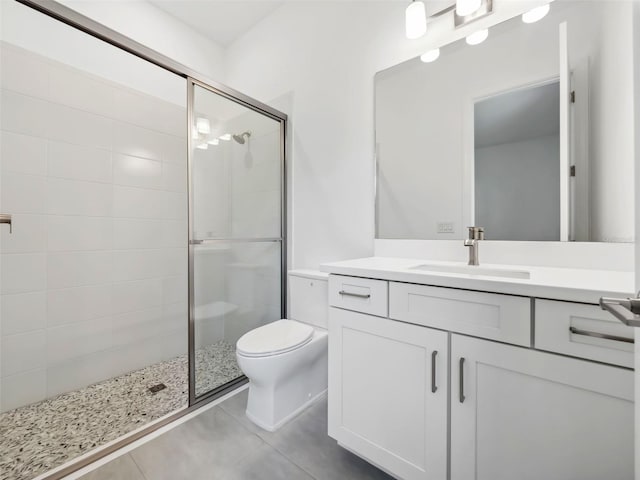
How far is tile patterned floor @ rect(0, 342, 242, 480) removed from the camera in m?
1.34

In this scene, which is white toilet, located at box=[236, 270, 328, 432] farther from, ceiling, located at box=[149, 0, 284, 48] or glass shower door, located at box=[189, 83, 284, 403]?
ceiling, located at box=[149, 0, 284, 48]

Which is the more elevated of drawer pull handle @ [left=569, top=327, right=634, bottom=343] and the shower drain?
drawer pull handle @ [left=569, top=327, right=634, bottom=343]

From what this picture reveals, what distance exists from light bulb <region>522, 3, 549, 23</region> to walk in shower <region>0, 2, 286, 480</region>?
1542 mm

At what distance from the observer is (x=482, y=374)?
2.99 feet

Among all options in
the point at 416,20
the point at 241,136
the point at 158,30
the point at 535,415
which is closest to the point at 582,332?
the point at 535,415

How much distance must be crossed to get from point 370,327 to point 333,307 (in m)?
0.19

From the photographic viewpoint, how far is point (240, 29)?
2.58 meters

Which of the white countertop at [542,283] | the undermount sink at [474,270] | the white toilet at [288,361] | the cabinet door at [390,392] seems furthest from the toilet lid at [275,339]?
the undermount sink at [474,270]

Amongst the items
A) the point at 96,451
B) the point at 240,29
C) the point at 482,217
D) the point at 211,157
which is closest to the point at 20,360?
the point at 96,451

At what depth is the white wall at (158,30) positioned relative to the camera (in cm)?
200

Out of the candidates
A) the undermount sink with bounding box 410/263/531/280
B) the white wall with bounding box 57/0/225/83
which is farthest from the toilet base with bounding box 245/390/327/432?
the white wall with bounding box 57/0/225/83

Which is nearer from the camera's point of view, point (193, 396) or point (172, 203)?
point (193, 396)

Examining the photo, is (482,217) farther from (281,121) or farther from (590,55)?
(281,121)

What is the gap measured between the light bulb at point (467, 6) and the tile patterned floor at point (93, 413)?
93.0 inches
